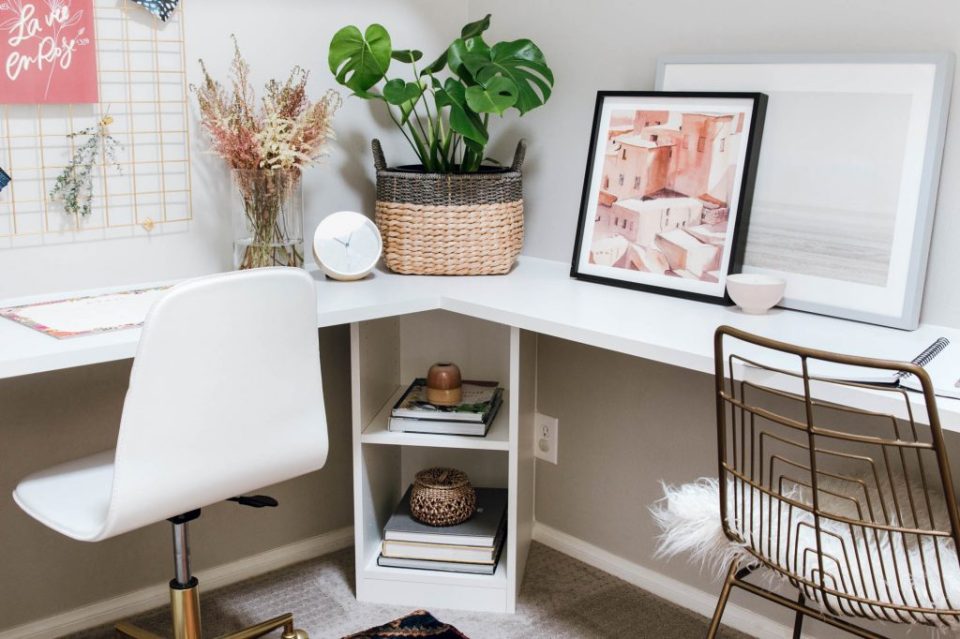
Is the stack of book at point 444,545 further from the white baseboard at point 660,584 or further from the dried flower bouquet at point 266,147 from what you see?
the dried flower bouquet at point 266,147

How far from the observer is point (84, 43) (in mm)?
Result: 1973

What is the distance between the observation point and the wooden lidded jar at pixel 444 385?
233cm

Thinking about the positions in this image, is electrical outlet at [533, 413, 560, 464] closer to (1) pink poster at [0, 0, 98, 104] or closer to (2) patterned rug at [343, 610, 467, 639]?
(2) patterned rug at [343, 610, 467, 639]

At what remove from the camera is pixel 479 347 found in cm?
254

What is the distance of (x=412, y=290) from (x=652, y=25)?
81cm

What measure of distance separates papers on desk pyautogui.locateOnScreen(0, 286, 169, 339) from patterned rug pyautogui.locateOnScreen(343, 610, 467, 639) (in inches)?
34.7

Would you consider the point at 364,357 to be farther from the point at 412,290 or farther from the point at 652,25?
the point at 652,25

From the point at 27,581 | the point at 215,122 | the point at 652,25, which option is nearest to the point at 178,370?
the point at 215,122

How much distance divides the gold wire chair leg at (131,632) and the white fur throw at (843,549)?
110 centimetres

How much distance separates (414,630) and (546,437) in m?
0.64

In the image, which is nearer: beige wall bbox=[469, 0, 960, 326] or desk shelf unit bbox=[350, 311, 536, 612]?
beige wall bbox=[469, 0, 960, 326]

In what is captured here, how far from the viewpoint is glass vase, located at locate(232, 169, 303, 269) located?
6.87 ft

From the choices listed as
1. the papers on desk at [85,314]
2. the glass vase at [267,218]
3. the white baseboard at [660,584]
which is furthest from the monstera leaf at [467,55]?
the white baseboard at [660,584]

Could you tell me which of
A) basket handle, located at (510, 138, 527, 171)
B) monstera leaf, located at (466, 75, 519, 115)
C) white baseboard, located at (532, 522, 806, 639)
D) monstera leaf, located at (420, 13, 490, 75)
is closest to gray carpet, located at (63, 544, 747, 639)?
white baseboard, located at (532, 522, 806, 639)
